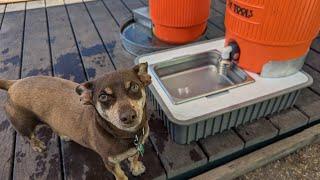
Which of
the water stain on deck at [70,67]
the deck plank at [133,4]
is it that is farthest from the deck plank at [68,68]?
the deck plank at [133,4]

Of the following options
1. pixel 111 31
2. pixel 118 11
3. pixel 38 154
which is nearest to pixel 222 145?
pixel 38 154

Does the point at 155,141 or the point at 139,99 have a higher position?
the point at 139,99

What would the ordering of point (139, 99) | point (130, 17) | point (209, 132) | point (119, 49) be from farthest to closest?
point (130, 17) → point (119, 49) → point (209, 132) → point (139, 99)

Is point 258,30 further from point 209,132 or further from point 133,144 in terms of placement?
point 133,144

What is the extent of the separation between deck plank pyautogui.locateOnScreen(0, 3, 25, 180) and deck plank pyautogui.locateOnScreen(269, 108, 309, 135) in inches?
50.2

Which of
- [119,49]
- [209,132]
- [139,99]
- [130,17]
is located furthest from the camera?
[130,17]

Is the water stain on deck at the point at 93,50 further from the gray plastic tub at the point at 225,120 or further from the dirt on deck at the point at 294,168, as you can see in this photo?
the dirt on deck at the point at 294,168

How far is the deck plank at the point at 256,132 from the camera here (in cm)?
129

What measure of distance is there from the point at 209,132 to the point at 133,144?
45 cm

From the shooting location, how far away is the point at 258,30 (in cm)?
125

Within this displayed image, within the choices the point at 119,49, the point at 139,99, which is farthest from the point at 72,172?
the point at 119,49

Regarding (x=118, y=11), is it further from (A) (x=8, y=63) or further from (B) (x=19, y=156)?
(B) (x=19, y=156)

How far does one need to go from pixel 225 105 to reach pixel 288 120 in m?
0.41

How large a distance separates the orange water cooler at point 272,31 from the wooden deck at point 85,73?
282 millimetres
